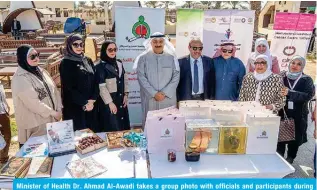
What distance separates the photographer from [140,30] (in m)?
4.38

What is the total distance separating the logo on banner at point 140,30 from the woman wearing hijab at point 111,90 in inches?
38.8

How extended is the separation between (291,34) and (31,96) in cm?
455

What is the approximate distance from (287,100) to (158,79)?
1593 millimetres

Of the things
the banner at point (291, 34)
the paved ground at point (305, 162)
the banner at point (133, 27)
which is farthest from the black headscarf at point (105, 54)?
the banner at point (291, 34)

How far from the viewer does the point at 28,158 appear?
2.26 metres

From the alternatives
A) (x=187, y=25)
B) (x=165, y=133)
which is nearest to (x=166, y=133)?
(x=165, y=133)

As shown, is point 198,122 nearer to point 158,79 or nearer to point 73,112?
point 158,79

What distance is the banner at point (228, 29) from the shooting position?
15.4ft

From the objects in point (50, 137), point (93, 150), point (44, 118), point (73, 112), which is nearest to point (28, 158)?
point (50, 137)

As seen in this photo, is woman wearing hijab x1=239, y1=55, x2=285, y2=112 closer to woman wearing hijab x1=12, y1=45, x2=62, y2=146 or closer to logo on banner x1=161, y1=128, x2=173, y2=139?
logo on banner x1=161, y1=128, x2=173, y2=139

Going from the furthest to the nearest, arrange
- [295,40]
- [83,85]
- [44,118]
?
[295,40] → [83,85] → [44,118]

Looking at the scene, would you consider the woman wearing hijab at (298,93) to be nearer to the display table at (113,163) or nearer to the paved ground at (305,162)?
the paved ground at (305,162)

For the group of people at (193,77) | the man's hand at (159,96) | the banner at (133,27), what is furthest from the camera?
the banner at (133,27)

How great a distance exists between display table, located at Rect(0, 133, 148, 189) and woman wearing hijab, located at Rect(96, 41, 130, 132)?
1067 mm
